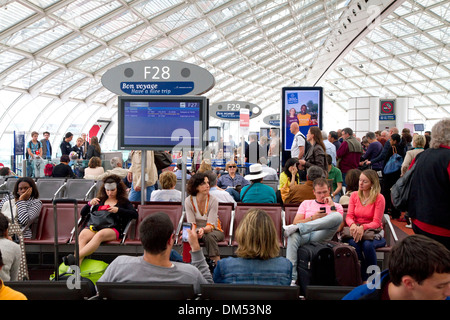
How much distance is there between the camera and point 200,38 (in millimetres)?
25031

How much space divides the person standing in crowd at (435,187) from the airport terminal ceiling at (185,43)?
32.3 ft

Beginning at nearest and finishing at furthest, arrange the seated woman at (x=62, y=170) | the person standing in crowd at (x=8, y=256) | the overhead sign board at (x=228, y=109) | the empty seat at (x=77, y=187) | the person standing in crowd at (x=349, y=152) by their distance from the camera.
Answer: the person standing in crowd at (x=8, y=256)
the empty seat at (x=77, y=187)
the person standing in crowd at (x=349, y=152)
the seated woman at (x=62, y=170)
the overhead sign board at (x=228, y=109)

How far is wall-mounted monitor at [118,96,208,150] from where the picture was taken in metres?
5.50

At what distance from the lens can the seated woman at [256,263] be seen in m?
2.99

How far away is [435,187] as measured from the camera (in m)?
3.29

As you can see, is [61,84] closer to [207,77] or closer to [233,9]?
[233,9]

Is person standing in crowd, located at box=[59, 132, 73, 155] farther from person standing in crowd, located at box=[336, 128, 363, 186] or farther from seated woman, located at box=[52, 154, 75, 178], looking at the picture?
person standing in crowd, located at box=[336, 128, 363, 186]

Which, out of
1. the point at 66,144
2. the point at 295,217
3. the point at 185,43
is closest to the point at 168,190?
the point at 295,217

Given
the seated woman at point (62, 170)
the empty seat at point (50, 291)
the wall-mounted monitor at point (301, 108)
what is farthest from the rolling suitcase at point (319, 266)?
the seated woman at point (62, 170)

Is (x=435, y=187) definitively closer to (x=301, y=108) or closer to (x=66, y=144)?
(x=301, y=108)

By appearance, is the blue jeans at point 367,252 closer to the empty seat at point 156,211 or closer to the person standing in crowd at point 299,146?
the empty seat at point 156,211

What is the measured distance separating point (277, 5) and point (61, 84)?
12999 mm

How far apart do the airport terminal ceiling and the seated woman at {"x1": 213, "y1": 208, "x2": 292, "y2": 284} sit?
1081 cm

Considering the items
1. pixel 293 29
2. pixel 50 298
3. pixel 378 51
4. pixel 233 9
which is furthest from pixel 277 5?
pixel 50 298
